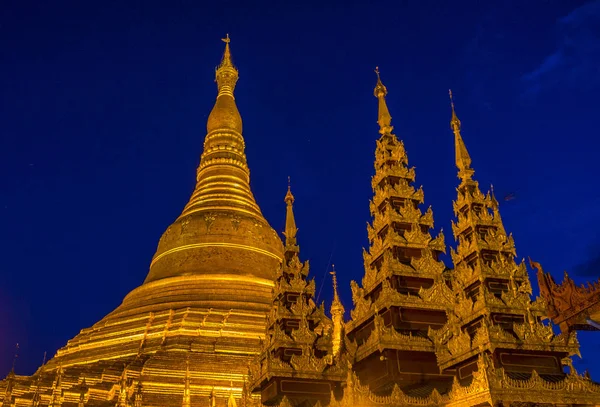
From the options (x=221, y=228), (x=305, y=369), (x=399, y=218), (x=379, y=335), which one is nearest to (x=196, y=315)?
(x=221, y=228)

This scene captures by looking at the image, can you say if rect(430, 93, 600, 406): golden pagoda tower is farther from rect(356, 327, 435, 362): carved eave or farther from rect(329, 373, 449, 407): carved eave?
rect(329, 373, 449, 407): carved eave

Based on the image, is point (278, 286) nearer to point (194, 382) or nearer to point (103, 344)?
point (194, 382)

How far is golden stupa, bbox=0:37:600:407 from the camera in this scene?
11.6 meters

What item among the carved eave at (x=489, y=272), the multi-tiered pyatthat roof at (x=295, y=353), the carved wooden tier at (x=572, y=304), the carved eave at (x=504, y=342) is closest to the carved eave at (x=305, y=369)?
the multi-tiered pyatthat roof at (x=295, y=353)

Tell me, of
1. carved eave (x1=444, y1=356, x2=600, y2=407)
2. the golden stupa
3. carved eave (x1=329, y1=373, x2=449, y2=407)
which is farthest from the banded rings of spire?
carved eave (x1=444, y1=356, x2=600, y2=407)

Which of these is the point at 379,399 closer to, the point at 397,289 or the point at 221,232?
the point at 397,289

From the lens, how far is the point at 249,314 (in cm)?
2545

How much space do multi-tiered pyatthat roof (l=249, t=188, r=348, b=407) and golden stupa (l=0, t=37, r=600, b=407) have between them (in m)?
0.03

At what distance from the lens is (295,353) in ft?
47.0

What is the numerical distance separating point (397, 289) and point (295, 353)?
288cm

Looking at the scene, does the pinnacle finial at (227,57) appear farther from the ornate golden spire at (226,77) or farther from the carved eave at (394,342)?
the carved eave at (394,342)

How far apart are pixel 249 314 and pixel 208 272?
426 cm

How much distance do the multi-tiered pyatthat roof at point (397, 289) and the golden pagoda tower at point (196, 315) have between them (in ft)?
17.5

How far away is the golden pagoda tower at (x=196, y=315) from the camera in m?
21.4
